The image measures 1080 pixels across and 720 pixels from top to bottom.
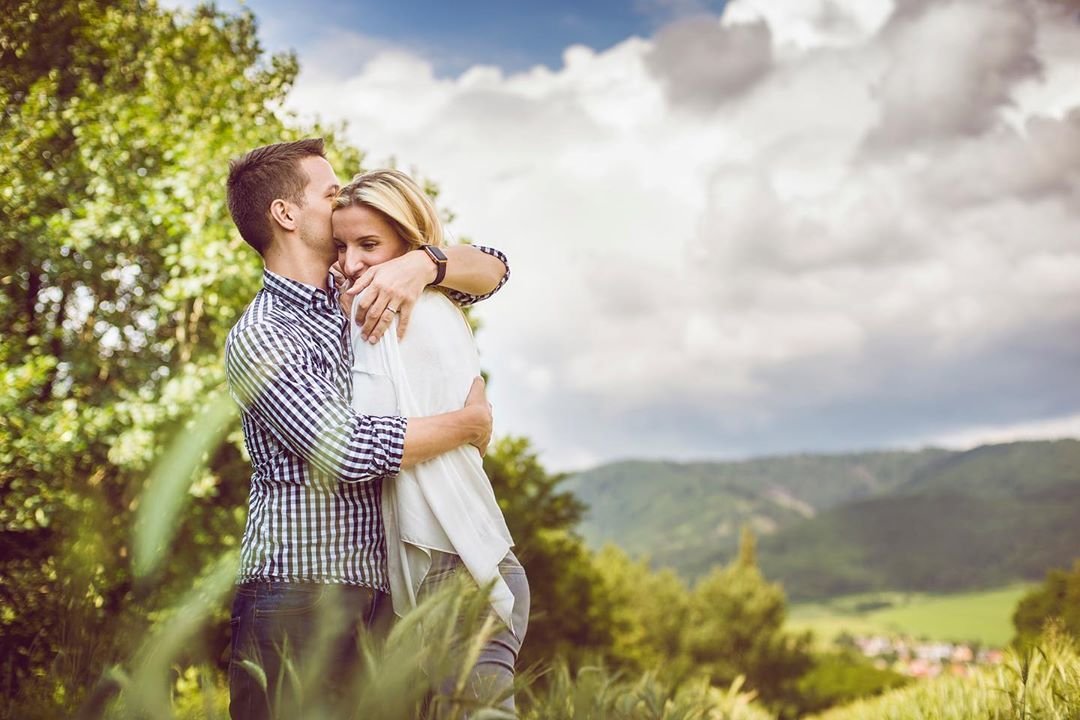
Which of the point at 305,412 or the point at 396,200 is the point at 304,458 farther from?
the point at 396,200

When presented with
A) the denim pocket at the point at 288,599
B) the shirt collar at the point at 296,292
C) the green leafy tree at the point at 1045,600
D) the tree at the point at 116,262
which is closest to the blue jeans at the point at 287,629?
the denim pocket at the point at 288,599

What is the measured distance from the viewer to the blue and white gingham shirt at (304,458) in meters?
2.62

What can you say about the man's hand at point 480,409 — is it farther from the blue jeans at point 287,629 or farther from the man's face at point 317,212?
the man's face at point 317,212

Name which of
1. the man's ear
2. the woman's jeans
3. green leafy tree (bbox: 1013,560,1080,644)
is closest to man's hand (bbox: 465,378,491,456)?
the woman's jeans

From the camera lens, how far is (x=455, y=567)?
269 cm

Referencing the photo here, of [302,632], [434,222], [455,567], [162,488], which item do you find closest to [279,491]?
[302,632]

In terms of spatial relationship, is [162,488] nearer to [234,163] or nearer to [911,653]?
[234,163]

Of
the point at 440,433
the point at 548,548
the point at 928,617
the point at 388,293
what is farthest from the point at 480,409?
the point at 928,617

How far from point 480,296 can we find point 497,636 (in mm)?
1440

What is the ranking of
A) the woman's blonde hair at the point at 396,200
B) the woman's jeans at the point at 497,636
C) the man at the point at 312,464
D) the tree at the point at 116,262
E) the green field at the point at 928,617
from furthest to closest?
1. the green field at the point at 928,617
2. the tree at the point at 116,262
3. the woman's blonde hair at the point at 396,200
4. the man at the point at 312,464
5. the woman's jeans at the point at 497,636

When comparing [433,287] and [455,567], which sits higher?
[433,287]

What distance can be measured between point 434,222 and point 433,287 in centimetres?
31

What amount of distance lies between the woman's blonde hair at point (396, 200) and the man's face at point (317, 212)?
0.07 metres

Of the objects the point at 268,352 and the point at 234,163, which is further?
the point at 234,163
